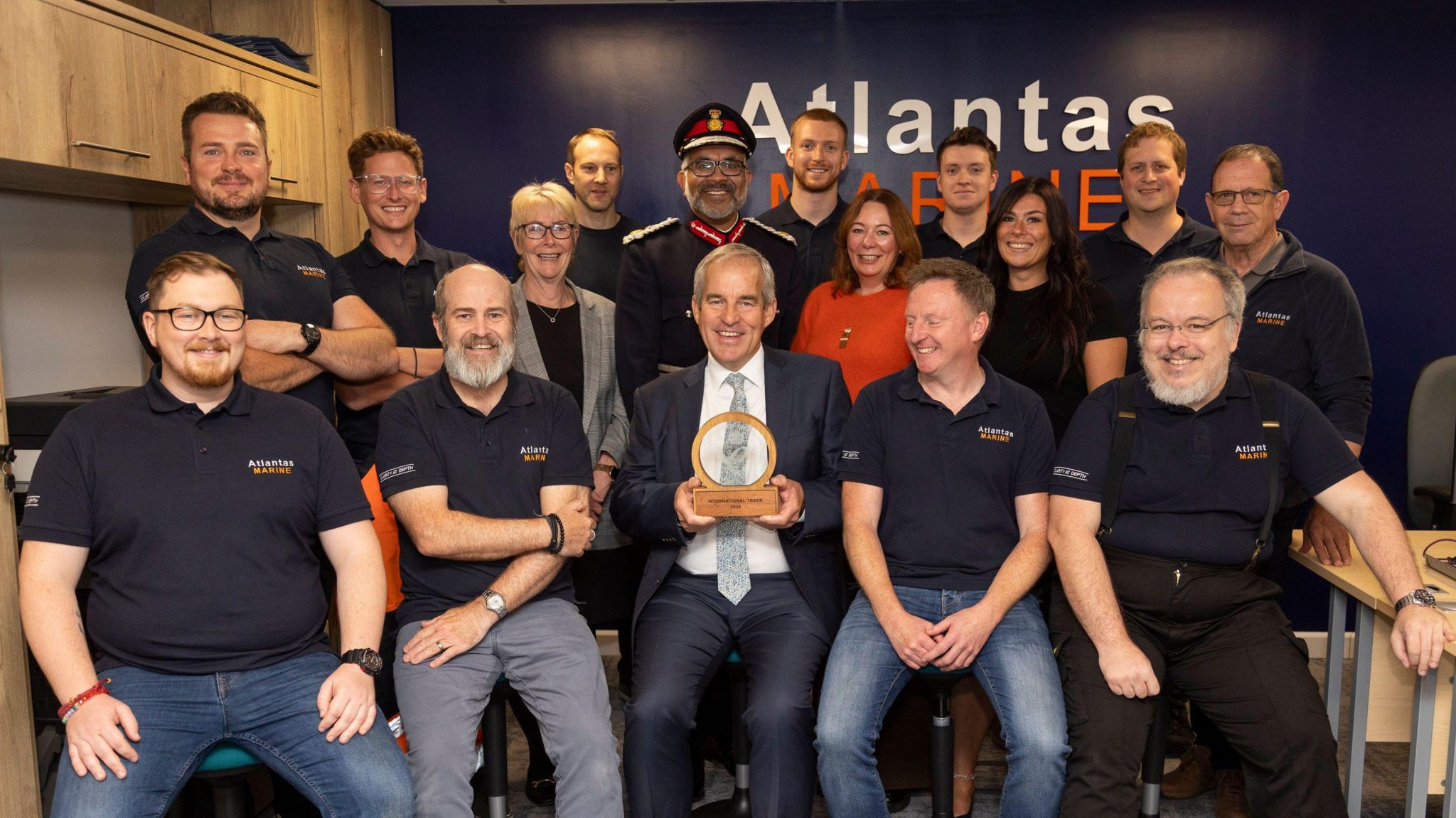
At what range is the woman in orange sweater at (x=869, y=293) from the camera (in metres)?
3.27

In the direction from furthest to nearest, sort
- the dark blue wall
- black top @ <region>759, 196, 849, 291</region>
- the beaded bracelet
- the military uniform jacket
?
the dark blue wall < black top @ <region>759, 196, 849, 291</region> < the military uniform jacket < the beaded bracelet

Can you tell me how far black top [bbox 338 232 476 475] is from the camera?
3484 mm

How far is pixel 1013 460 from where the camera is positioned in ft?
9.11

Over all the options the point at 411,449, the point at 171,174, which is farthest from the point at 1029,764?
the point at 171,174

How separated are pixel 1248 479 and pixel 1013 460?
59 centimetres

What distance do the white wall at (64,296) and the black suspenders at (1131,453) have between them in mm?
3615

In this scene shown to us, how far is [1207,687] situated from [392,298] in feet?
9.23

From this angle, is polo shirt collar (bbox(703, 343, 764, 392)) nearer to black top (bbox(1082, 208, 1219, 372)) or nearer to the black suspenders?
the black suspenders

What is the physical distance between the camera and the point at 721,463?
9.35 feet

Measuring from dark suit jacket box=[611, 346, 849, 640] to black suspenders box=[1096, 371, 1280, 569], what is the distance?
2.34 ft

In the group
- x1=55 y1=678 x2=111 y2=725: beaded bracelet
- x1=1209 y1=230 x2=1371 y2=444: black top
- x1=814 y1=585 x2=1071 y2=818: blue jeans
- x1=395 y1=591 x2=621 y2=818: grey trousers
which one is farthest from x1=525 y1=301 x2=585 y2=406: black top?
x1=1209 y1=230 x2=1371 y2=444: black top

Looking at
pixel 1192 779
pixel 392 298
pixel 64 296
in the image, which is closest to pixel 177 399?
pixel 392 298

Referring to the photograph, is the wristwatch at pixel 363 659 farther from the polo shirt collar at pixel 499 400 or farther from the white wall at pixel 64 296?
the white wall at pixel 64 296

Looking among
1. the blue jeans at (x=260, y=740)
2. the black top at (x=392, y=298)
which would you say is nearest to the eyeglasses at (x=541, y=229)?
the black top at (x=392, y=298)
